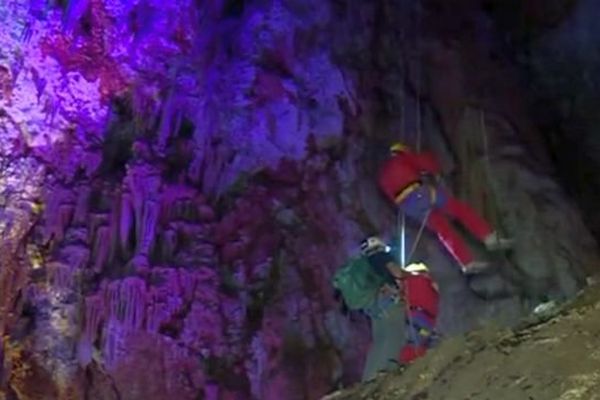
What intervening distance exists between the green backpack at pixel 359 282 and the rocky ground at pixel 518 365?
1.19 metres

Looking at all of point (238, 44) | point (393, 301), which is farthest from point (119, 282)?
point (393, 301)

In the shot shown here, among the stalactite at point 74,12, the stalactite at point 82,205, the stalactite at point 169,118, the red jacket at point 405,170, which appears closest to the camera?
the red jacket at point 405,170

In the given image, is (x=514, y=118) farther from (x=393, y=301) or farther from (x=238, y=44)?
(x=393, y=301)

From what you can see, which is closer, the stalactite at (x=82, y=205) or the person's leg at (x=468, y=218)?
the person's leg at (x=468, y=218)

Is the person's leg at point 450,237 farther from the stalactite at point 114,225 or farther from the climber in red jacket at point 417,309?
the stalactite at point 114,225

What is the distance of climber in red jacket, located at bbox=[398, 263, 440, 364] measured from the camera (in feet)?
10.8

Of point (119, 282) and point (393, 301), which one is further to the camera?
point (119, 282)

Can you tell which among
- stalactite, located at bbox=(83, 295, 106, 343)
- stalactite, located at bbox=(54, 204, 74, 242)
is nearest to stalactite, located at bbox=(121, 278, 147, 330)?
stalactite, located at bbox=(83, 295, 106, 343)

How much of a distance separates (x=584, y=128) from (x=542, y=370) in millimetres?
5811

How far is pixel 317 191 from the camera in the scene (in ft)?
19.1

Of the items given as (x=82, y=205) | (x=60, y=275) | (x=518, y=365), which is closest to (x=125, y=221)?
(x=82, y=205)

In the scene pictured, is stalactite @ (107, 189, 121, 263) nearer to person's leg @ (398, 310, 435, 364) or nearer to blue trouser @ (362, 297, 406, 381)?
blue trouser @ (362, 297, 406, 381)

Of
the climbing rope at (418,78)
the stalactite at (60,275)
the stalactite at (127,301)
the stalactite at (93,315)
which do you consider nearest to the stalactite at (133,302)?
the stalactite at (127,301)

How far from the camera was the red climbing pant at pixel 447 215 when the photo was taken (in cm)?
324
